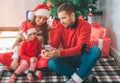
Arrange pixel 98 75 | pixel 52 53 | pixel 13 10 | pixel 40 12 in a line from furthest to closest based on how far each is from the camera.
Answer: pixel 13 10 < pixel 98 75 < pixel 40 12 < pixel 52 53

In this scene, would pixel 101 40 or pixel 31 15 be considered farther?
pixel 101 40

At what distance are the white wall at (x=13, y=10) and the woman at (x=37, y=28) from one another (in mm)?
1524

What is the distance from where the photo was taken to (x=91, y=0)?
2285 mm

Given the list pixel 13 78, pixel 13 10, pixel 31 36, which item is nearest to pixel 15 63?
pixel 13 78

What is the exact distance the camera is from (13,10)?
326 cm

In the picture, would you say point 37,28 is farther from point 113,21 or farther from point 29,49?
point 113,21

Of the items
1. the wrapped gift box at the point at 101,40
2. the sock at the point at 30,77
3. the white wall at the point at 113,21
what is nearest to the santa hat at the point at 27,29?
the sock at the point at 30,77

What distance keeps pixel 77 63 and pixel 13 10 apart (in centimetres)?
191

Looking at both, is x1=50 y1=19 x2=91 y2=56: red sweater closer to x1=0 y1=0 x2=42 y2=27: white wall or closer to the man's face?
the man's face

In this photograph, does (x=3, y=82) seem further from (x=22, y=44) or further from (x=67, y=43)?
(x=67, y=43)

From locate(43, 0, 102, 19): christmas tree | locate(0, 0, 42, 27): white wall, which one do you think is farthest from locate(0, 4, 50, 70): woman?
locate(0, 0, 42, 27): white wall

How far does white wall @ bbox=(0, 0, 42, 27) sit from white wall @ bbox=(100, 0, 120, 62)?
1.14 meters

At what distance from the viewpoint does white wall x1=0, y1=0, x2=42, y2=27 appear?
3.22 metres

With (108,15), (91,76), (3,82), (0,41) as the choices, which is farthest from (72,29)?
(0,41)
